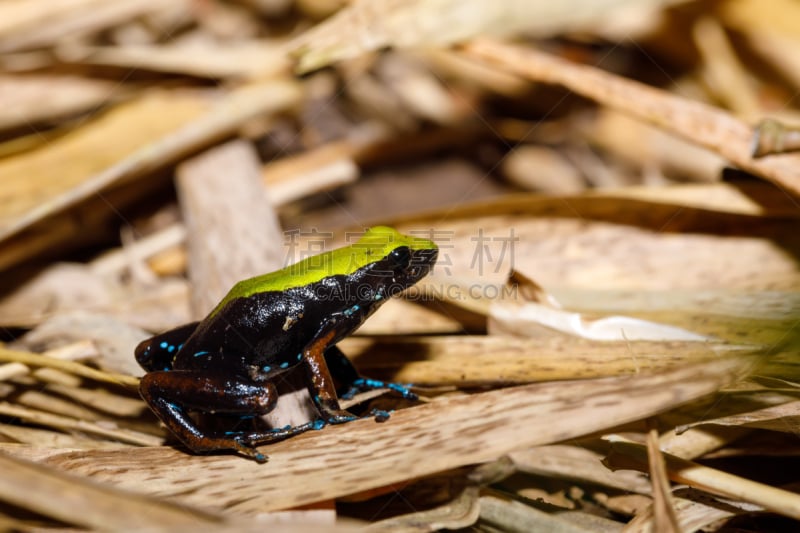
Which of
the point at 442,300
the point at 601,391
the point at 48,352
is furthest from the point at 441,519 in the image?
the point at 48,352

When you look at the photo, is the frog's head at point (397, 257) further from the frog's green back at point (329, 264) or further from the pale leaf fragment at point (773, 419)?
the pale leaf fragment at point (773, 419)

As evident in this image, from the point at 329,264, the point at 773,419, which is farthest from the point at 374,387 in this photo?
the point at 773,419

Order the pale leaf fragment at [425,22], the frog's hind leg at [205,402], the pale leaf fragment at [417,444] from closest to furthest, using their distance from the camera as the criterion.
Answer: the pale leaf fragment at [417,444] < the frog's hind leg at [205,402] < the pale leaf fragment at [425,22]

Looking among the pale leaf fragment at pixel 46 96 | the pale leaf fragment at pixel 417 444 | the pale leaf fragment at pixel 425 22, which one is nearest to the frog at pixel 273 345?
the pale leaf fragment at pixel 417 444

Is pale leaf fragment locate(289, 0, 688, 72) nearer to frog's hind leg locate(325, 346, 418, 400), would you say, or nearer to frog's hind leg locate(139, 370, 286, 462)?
frog's hind leg locate(325, 346, 418, 400)

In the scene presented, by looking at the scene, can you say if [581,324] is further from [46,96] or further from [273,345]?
[46,96]

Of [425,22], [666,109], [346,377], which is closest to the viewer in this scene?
[346,377]

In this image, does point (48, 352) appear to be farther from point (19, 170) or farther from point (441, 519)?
point (441, 519)
